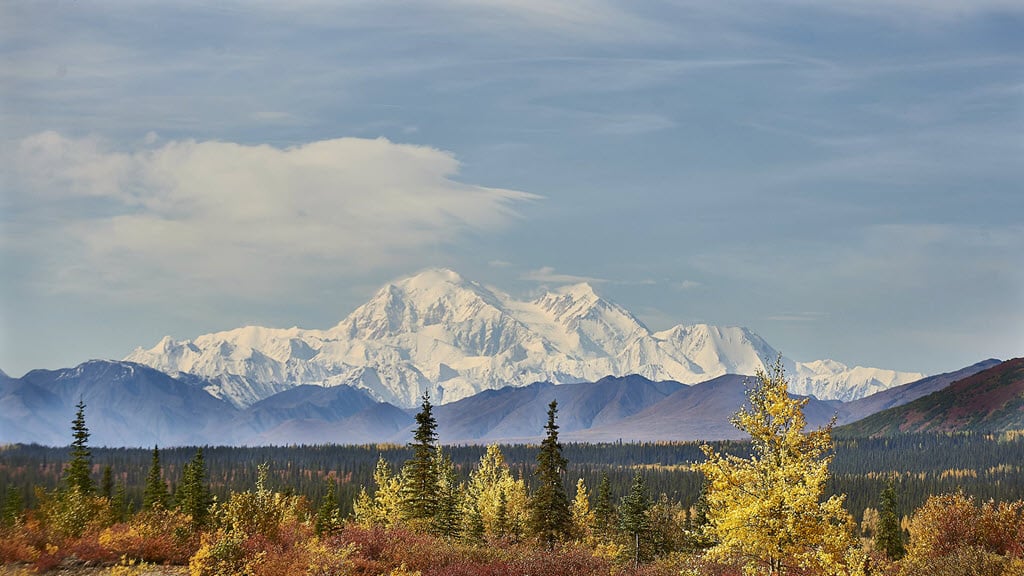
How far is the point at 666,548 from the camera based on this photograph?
360 ft

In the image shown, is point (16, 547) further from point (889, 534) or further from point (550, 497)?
point (889, 534)

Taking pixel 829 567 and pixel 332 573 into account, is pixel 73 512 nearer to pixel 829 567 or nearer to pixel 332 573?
pixel 332 573

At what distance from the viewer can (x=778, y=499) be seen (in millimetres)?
30828

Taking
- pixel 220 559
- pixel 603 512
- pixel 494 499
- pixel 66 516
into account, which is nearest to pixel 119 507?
pixel 494 499

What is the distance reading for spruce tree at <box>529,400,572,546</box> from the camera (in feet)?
254

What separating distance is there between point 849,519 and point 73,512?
32597mm

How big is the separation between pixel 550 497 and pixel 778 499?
163 ft

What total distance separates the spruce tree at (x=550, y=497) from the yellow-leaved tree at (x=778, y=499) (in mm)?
44238

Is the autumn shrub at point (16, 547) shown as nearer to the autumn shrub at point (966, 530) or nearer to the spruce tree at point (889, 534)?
the autumn shrub at point (966, 530)

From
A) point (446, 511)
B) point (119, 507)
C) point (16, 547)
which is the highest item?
point (16, 547)

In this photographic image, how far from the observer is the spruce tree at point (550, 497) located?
77.3 metres

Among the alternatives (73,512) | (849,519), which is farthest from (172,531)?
(849,519)

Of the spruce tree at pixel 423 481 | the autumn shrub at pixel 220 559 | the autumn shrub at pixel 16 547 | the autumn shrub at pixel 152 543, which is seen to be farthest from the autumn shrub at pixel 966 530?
the autumn shrub at pixel 16 547

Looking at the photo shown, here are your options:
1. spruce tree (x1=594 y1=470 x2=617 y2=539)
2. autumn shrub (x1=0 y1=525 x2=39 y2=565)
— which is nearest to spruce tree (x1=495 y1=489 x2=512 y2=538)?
spruce tree (x1=594 y1=470 x2=617 y2=539)
